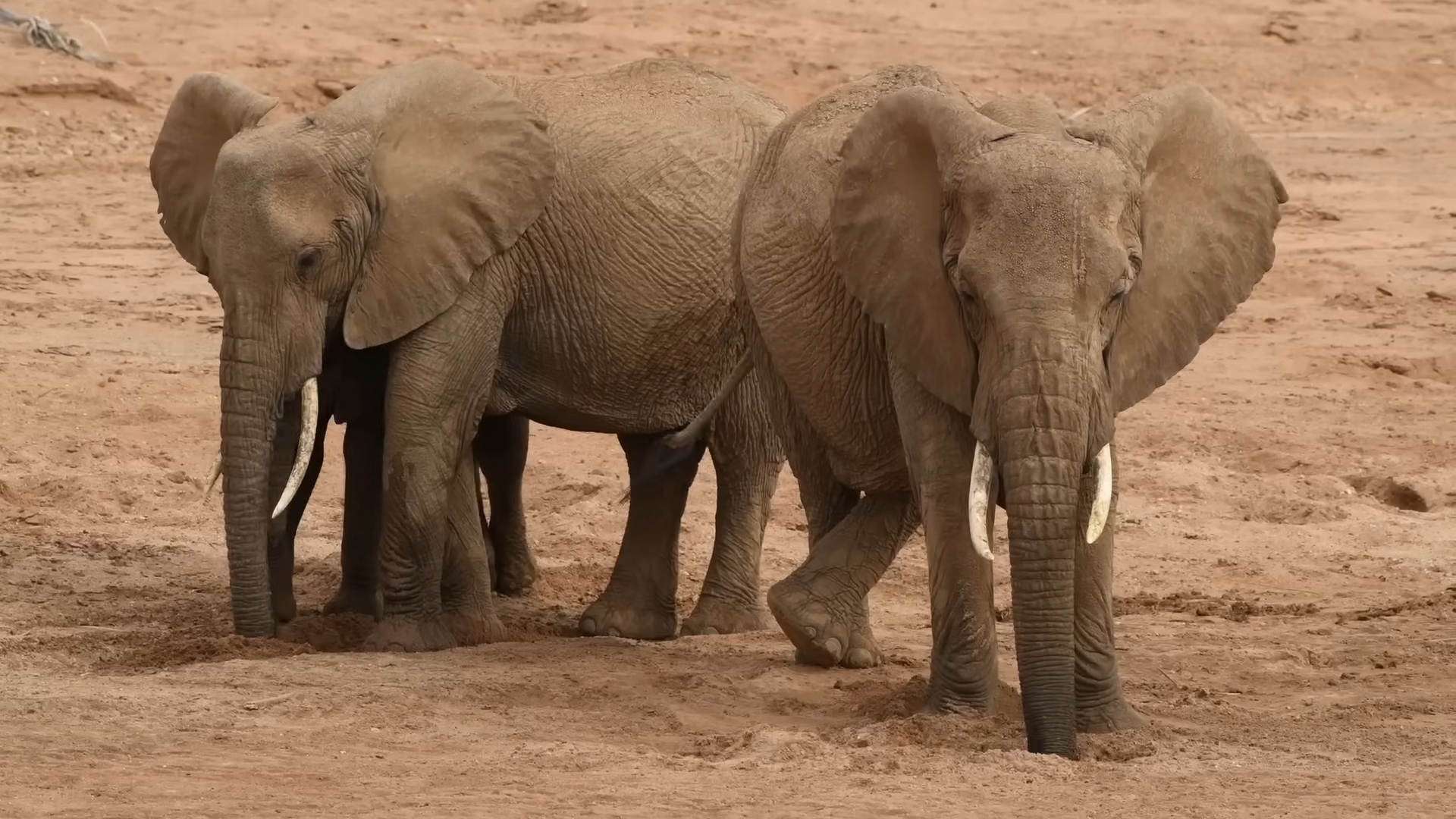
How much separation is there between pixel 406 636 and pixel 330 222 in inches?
47.6

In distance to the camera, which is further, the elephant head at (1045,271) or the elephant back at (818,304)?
the elephant back at (818,304)

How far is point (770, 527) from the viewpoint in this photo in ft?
32.9

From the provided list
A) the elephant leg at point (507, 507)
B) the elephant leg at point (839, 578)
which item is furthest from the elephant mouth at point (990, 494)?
the elephant leg at point (507, 507)

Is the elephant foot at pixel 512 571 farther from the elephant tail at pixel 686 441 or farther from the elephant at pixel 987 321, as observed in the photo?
the elephant at pixel 987 321

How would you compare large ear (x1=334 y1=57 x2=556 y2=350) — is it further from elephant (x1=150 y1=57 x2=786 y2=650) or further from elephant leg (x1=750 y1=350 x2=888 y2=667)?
elephant leg (x1=750 y1=350 x2=888 y2=667)

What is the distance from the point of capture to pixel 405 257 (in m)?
7.84

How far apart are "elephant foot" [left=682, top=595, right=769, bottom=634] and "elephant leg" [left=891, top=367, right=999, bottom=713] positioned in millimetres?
1961

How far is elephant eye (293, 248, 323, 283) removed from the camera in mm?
7621

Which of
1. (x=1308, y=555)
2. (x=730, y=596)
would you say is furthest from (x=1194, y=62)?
(x=730, y=596)

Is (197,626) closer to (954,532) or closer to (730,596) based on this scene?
(730,596)

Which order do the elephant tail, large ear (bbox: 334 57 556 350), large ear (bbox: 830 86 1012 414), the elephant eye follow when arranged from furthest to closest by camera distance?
the elephant tail < large ear (bbox: 334 57 556 350) < the elephant eye < large ear (bbox: 830 86 1012 414)

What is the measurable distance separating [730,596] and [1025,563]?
8.72ft

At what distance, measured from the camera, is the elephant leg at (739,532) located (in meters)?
8.55

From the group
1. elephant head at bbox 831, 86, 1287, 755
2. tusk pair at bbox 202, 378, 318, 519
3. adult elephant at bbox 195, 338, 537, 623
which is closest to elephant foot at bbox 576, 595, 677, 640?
adult elephant at bbox 195, 338, 537, 623
